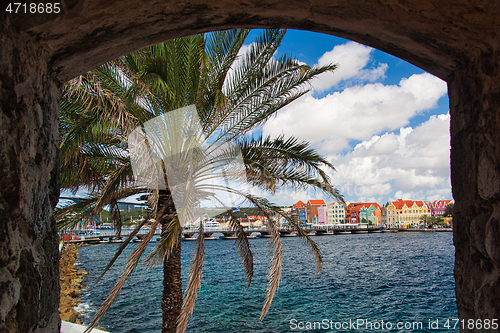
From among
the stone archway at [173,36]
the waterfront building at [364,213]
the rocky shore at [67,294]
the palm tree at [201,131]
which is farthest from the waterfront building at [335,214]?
the stone archway at [173,36]

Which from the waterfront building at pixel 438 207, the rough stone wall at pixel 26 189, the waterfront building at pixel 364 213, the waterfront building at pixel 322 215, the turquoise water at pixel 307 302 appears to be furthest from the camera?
the waterfront building at pixel 364 213

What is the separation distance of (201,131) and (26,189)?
521cm

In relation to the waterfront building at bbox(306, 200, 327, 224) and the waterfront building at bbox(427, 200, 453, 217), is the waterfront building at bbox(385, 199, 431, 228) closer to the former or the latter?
the waterfront building at bbox(427, 200, 453, 217)

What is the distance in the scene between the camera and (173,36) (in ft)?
5.58

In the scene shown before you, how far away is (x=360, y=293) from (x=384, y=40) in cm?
1794

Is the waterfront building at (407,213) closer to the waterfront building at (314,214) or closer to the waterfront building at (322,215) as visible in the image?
the waterfront building at (322,215)

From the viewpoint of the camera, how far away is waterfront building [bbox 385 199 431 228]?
297ft

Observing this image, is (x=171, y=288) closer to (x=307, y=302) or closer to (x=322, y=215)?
(x=307, y=302)

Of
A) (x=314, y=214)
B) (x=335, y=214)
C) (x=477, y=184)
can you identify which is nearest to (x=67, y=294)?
(x=477, y=184)

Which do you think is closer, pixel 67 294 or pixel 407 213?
pixel 67 294

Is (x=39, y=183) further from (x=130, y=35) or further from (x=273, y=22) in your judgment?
(x=273, y=22)

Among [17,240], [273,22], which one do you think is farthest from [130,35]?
[17,240]

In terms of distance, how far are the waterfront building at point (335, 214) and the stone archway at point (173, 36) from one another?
98.7 m

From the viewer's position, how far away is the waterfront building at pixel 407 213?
297 ft
